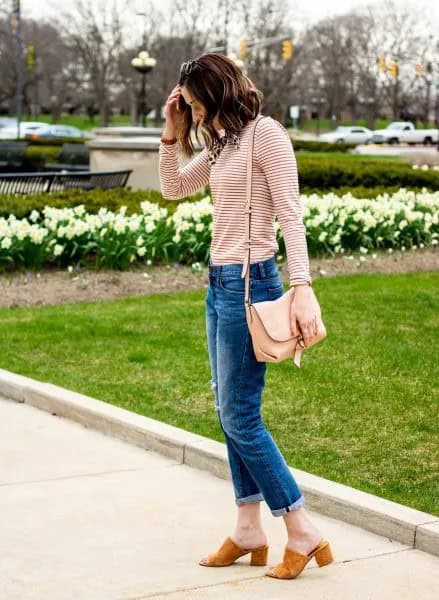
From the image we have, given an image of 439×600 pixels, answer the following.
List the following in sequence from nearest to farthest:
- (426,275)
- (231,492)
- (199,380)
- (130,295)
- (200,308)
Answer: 1. (231,492)
2. (199,380)
3. (200,308)
4. (130,295)
5. (426,275)

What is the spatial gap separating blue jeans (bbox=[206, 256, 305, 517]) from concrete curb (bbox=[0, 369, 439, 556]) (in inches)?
25.3

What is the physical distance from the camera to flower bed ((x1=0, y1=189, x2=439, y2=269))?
1070 cm

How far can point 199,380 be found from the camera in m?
7.09

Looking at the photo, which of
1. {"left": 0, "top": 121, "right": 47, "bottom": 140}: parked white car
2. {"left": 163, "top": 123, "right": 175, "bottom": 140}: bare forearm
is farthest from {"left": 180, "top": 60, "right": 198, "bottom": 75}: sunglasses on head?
{"left": 0, "top": 121, "right": 47, "bottom": 140}: parked white car

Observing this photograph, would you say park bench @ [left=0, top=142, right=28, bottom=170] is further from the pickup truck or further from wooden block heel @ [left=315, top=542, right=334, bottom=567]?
the pickup truck

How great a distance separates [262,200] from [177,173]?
495mm

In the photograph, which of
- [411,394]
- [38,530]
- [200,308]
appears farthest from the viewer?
[200,308]

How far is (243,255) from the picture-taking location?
12.7 feet

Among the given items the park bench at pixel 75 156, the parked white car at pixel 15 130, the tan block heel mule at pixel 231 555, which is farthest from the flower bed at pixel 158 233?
the parked white car at pixel 15 130

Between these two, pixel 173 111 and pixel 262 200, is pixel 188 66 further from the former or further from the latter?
pixel 262 200

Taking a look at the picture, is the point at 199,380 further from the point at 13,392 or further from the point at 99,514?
the point at 99,514

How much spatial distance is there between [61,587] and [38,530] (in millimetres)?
653

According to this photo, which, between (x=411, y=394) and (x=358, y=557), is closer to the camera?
(x=358, y=557)

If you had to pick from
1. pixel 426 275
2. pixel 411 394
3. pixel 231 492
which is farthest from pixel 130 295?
pixel 231 492
